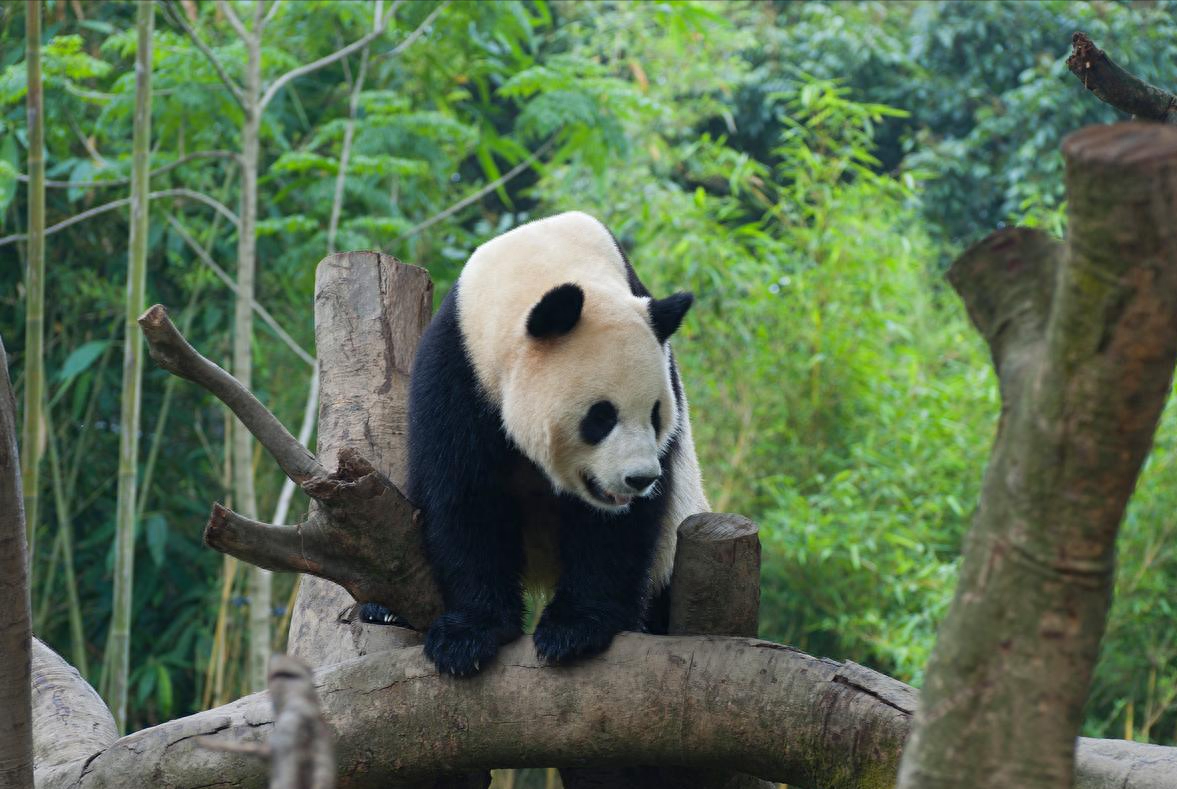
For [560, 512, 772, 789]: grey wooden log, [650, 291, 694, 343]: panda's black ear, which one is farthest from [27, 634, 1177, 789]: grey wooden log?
[650, 291, 694, 343]: panda's black ear

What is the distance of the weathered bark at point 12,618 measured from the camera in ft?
5.24

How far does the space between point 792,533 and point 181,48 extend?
10.4 feet

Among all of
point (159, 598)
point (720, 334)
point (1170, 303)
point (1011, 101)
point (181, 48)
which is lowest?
point (159, 598)

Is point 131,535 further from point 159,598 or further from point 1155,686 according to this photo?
point 1155,686

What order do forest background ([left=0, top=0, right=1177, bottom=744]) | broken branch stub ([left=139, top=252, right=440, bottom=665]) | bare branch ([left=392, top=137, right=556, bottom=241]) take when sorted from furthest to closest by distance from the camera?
forest background ([left=0, top=0, right=1177, bottom=744]) → bare branch ([left=392, top=137, right=556, bottom=241]) → broken branch stub ([left=139, top=252, right=440, bottom=665])

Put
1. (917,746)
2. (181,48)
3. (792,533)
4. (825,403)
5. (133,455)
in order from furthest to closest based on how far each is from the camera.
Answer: (825,403) < (792,533) < (181,48) < (133,455) < (917,746)

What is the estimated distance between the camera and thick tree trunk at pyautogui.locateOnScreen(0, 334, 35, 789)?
1.60m

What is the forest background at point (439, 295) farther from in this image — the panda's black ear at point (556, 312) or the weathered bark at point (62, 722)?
the panda's black ear at point (556, 312)

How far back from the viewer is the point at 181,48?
14.7ft

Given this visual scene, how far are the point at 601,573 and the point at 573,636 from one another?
0.29m

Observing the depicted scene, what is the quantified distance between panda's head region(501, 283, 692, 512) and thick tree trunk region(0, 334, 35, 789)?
38.3 inches

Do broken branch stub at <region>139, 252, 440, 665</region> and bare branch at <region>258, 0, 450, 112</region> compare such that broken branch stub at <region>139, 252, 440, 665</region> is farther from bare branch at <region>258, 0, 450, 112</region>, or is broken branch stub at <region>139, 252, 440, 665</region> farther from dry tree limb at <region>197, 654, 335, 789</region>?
bare branch at <region>258, 0, 450, 112</region>

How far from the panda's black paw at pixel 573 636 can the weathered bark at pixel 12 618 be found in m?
0.85

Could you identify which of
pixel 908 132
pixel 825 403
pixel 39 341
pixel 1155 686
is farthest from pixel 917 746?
pixel 908 132
